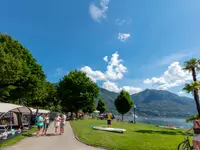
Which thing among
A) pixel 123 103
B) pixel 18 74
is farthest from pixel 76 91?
pixel 18 74

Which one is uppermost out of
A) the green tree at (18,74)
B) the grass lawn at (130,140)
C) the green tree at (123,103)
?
the green tree at (18,74)

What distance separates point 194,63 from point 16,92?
29080 mm

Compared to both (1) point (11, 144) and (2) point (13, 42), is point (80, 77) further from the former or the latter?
(1) point (11, 144)

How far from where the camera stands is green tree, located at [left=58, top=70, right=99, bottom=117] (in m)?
49.1

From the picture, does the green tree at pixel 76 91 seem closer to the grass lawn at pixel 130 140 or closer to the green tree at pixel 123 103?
the green tree at pixel 123 103

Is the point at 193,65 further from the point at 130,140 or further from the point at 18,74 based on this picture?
the point at 18,74

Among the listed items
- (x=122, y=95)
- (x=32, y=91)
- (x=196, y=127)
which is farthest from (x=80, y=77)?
(x=196, y=127)

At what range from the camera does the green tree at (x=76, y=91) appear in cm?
4906

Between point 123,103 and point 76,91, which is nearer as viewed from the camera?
point 76,91

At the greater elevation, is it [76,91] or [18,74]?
[18,74]

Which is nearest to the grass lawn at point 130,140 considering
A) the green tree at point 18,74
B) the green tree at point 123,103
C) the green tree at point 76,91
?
the green tree at point 18,74

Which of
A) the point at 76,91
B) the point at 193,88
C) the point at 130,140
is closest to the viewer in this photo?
the point at 130,140

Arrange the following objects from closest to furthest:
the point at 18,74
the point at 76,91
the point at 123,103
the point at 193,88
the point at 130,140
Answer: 1. the point at 130,140
2. the point at 193,88
3. the point at 18,74
4. the point at 76,91
5. the point at 123,103

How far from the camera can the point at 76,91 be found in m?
49.6
